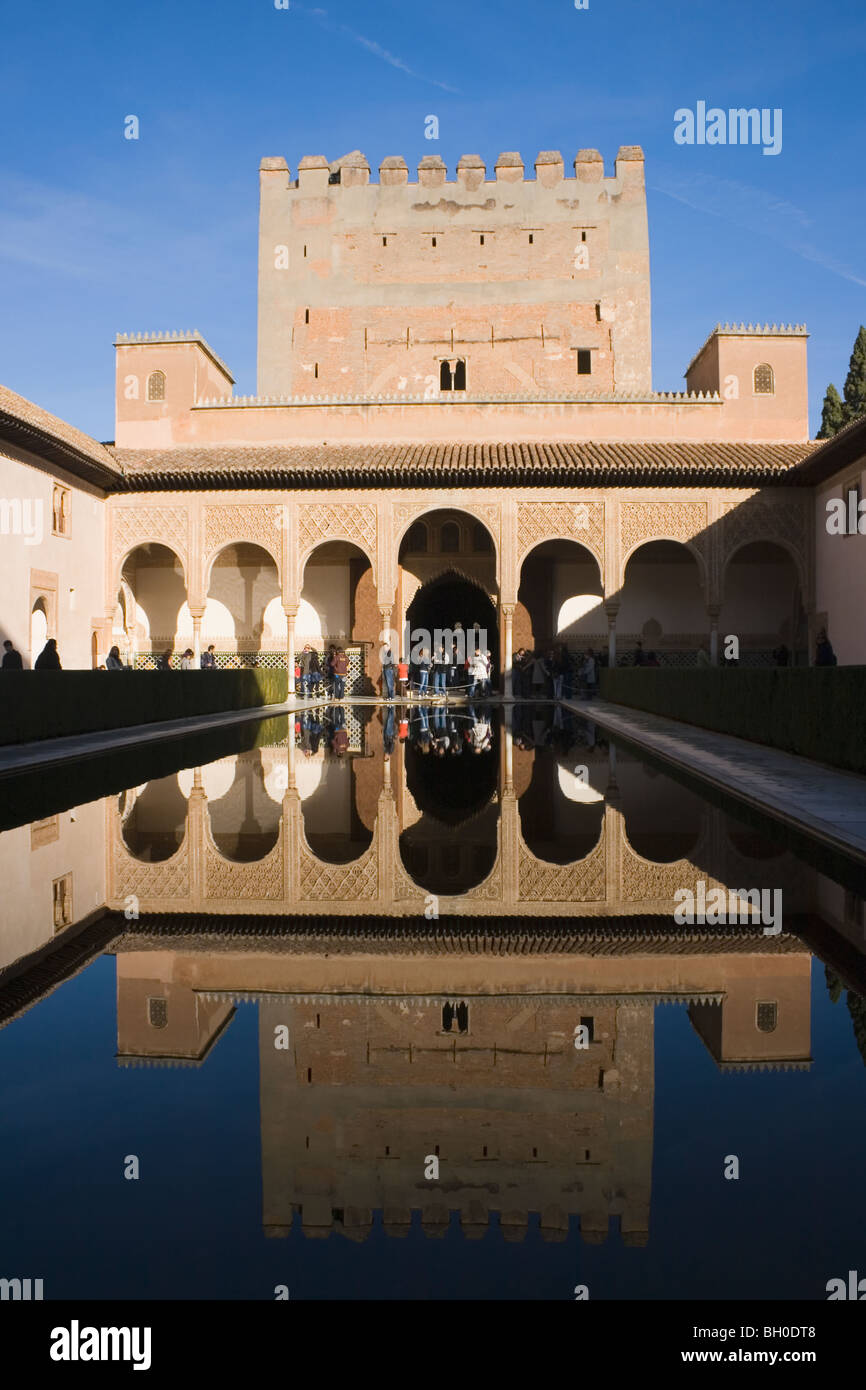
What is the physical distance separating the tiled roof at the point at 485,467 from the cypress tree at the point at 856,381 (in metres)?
14.5

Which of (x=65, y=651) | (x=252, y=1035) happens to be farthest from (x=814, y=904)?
(x=65, y=651)

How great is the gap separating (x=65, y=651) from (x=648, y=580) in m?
12.0

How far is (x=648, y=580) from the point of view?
24.0 m

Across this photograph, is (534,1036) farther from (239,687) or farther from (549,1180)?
(239,687)

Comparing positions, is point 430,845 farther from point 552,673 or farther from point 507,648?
point 552,673

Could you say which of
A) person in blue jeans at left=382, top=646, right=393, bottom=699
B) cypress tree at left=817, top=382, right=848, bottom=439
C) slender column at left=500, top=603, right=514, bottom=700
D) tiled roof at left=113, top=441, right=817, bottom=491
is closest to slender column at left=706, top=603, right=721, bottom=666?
tiled roof at left=113, top=441, right=817, bottom=491

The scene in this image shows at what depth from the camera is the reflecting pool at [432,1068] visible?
1.77 meters

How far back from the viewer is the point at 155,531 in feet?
72.5

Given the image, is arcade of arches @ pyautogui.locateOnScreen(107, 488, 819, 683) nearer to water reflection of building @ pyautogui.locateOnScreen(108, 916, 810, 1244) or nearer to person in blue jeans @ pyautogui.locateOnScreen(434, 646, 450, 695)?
person in blue jeans @ pyautogui.locateOnScreen(434, 646, 450, 695)

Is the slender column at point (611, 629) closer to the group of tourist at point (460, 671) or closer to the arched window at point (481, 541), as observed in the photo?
the group of tourist at point (460, 671)

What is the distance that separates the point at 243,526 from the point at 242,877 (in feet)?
58.6

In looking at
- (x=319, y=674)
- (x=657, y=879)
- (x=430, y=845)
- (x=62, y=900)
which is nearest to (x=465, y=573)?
(x=319, y=674)

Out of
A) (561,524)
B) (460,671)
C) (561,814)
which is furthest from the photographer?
(460,671)

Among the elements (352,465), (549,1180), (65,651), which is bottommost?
(549,1180)
